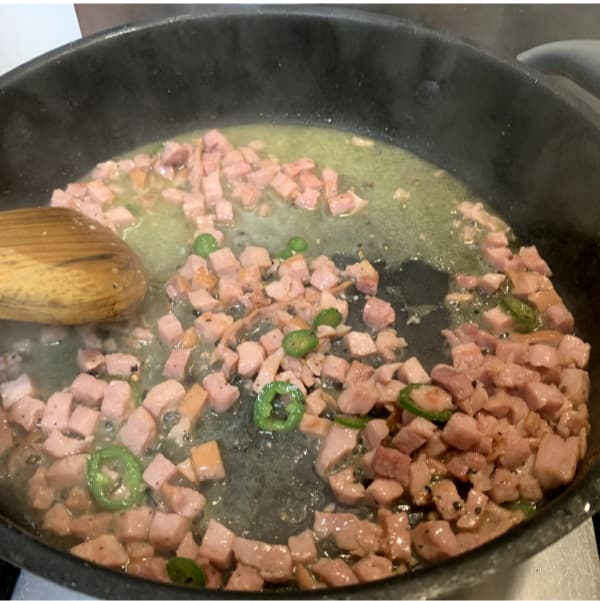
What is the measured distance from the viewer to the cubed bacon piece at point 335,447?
1534mm

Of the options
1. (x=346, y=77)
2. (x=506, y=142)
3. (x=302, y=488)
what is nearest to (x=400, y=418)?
(x=302, y=488)

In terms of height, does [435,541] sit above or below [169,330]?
below

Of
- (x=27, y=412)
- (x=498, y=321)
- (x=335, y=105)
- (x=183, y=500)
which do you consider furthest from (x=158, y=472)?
(x=335, y=105)

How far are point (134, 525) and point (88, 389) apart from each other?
396 mm

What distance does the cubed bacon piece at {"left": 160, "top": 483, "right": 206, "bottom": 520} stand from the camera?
4.79ft

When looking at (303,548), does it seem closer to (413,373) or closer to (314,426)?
(314,426)

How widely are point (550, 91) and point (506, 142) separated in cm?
24

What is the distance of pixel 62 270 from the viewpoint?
5.28 feet

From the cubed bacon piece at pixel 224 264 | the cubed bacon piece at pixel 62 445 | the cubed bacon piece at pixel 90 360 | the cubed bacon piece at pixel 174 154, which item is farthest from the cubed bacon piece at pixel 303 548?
the cubed bacon piece at pixel 174 154

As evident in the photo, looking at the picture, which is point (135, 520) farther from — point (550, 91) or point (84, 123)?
point (550, 91)

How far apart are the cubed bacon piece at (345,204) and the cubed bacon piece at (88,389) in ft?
3.07

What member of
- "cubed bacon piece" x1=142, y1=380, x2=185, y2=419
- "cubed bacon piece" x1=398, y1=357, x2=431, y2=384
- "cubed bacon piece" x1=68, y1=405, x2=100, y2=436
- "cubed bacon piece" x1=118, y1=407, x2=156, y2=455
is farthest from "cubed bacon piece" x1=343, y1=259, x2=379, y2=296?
"cubed bacon piece" x1=68, y1=405, x2=100, y2=436

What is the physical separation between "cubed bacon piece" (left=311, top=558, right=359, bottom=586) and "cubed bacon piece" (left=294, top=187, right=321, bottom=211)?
1176mm

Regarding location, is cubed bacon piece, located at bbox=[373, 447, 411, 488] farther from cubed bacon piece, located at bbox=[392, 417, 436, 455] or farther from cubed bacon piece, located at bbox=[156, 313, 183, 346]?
cubed bacon piece, located at bbox=[156, 313, 183, 346]
